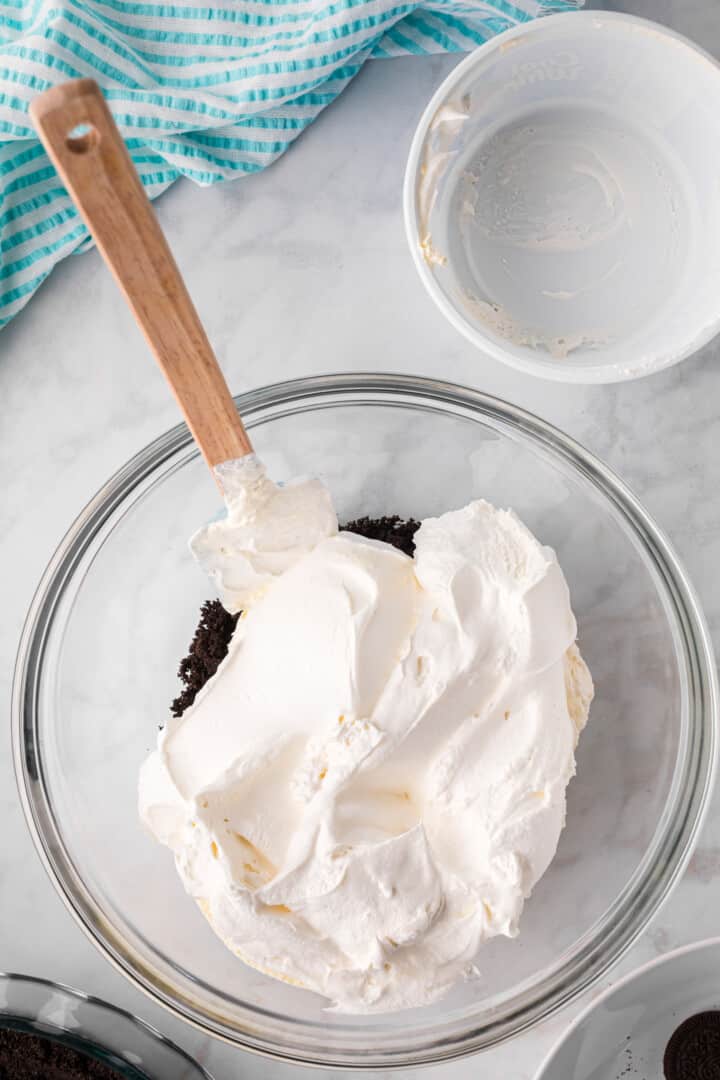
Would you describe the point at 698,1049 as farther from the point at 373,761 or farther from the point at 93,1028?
the point at 93,1028

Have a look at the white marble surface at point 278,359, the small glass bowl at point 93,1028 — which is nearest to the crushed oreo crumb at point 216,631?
the white marble surface at point 278,359

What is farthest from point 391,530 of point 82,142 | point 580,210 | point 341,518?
point 82,142

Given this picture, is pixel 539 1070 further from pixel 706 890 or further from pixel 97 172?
pixel 97 172

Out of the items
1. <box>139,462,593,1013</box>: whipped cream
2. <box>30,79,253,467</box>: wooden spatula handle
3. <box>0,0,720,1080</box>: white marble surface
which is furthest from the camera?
<box>0,0,720,1080</box>: white marble surface

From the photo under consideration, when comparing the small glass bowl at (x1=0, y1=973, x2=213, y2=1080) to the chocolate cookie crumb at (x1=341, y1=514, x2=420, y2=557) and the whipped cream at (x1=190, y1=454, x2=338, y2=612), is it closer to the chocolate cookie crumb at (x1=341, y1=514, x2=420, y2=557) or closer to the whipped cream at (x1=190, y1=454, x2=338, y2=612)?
the whipped cream at (x1=190, y1=454, x2=338, y2=612)

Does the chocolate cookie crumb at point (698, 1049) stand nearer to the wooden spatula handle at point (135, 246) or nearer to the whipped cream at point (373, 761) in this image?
the whipped cream at point (373, 761)

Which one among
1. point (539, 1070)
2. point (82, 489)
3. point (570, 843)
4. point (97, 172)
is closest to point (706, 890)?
point (570, 843)

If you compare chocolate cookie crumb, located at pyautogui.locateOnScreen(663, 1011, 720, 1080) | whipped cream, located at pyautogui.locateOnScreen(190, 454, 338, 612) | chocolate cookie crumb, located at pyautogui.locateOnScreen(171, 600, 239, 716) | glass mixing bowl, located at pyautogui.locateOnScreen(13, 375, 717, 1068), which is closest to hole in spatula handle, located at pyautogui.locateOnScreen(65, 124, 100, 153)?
whipped cream, located at pyautogui.locateOnScreen(190, 454, 338, 612)
